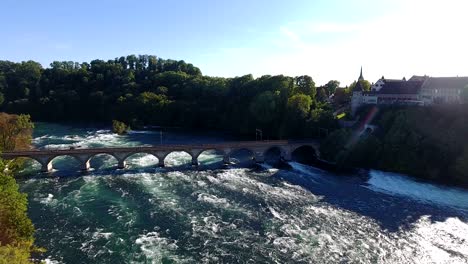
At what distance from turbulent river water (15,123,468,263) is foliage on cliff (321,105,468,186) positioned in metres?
4.32

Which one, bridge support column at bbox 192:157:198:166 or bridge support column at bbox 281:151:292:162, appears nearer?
bridge support column at bbox 192:157:198:166

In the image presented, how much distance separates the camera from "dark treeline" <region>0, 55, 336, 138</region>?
104 m

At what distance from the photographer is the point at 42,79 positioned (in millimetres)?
163125

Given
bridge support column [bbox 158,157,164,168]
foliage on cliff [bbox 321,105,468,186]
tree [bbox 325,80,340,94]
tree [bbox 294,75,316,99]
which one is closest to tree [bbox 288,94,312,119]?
tree [bbox 294,75,316,99]

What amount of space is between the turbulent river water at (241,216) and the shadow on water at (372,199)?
5.8 inches

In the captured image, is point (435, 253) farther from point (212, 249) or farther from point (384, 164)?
point (384, 164)

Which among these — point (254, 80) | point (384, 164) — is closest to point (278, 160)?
point (384, 164)

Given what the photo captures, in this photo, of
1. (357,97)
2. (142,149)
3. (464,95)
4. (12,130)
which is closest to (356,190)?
(464,95)

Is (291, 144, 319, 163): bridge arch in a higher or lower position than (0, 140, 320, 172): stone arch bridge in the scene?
lower

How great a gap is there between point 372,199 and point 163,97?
4084 inches

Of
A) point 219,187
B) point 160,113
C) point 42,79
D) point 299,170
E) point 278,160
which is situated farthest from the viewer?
point 42,79

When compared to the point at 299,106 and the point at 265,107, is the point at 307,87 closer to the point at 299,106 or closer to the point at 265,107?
the point at 265,107

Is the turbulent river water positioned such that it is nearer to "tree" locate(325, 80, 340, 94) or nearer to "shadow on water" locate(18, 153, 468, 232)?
"shadow on water" locate(18, 153, 468, 232)

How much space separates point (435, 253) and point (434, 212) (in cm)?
1216
